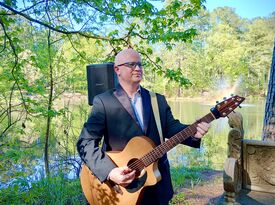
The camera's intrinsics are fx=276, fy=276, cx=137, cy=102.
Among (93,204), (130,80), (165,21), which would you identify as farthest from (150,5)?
(93,204)

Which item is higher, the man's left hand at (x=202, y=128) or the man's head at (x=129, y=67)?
the man's head at (x=129, y=67)

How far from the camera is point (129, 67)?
6.07ft

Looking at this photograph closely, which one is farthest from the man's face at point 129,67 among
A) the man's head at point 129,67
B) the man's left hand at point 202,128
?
the man's left hand at point 202,128

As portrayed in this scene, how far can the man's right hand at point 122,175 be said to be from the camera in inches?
65.0

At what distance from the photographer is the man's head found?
1.85 meters

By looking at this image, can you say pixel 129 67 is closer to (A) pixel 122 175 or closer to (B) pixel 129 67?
(B) pixel 129 67

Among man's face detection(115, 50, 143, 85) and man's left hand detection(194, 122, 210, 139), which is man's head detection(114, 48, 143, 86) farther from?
man's left hand detection(194, 122, 210, 139)

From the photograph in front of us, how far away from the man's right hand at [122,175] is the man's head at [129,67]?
0.59 m

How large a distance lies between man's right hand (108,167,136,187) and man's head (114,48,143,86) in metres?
0.59

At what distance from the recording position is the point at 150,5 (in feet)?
13.2

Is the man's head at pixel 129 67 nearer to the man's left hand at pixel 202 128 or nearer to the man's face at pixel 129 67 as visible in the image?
the man's face at pixel 129 67

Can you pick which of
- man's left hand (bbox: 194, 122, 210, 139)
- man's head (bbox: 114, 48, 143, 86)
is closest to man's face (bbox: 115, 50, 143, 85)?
man's head (bbox: 114, 48, 143, 86)

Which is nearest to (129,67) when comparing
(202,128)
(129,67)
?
(129,67)

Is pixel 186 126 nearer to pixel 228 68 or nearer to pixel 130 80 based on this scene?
pixel 130 80
